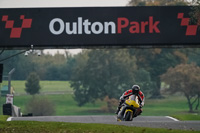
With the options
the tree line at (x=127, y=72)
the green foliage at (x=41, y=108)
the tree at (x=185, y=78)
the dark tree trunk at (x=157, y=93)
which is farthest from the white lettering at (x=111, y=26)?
the dark tree trunk at (x=157, y=93)

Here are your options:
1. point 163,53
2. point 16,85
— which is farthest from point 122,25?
point 16,85

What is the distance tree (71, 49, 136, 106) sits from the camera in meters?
106

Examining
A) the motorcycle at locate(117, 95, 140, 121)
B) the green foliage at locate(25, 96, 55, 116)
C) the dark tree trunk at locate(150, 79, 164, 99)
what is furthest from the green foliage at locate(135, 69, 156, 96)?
the motorcycle at locate(117, 95, 140, 121)

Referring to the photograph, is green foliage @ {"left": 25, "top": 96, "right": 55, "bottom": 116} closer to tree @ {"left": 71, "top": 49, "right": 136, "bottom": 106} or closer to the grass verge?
tree @ {"left": 71, "top": 49, "right": 136, "bottom": 106}

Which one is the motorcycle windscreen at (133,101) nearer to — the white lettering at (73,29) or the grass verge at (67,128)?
the grass verge at (67,128)

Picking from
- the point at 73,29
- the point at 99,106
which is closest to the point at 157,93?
the point at 99,106

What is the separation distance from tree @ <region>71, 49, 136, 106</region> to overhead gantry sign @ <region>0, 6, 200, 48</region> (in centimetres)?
7337

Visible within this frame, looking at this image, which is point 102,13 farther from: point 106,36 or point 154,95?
point 154,95

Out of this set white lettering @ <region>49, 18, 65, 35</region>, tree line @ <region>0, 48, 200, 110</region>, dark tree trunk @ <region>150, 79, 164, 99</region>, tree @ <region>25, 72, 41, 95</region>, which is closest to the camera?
white lettering @ <region>49, 18, 65, 35</region>

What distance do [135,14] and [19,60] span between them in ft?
298

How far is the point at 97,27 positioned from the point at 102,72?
74994 mm

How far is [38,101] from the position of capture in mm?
100938

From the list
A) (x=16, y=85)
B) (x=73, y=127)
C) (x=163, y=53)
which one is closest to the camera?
(x=73, y=127)

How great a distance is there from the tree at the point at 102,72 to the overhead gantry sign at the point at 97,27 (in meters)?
73.4
